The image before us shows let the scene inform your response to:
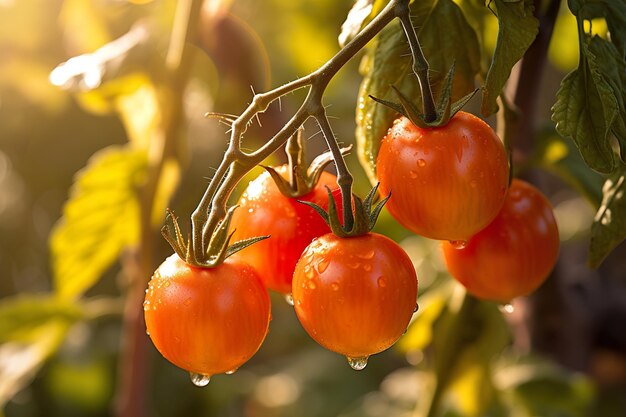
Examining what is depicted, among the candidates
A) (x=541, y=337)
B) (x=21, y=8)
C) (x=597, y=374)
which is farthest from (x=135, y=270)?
(x=21, y=8)

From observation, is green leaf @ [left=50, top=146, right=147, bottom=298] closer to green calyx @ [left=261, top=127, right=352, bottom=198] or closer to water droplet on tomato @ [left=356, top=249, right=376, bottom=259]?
green calyx @ [left=261, top=127, right=352, bottom=198]

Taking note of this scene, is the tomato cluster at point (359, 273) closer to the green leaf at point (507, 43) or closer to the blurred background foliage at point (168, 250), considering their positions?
the green leaf at point (507, 43)

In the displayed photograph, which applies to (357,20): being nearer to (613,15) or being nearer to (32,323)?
(613,15)

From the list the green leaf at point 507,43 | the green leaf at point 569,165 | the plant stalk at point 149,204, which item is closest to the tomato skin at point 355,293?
the green leaf at point 507,43

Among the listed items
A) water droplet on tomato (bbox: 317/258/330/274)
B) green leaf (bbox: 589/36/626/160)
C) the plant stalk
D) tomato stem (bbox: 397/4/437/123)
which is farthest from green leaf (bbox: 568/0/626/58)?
the plant stalk

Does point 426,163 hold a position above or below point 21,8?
above

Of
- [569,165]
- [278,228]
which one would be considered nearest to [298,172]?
[278,228]

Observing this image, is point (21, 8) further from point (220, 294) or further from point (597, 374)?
point (220, 294)
